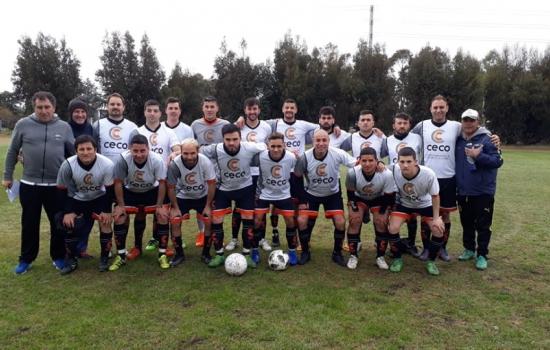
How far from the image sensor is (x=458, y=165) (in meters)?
5.68

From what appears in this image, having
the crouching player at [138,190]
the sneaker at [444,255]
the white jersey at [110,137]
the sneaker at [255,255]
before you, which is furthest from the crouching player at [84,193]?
the sneaker at [444,255]

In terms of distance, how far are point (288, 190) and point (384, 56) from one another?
3401cm

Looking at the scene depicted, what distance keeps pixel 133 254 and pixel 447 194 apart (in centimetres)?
447

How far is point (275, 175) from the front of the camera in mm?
5508

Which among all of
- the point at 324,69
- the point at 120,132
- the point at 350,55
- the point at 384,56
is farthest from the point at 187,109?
the point at 120,132

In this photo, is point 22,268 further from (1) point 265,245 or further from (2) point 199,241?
(1) point 265,245

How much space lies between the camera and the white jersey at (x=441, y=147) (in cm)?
572

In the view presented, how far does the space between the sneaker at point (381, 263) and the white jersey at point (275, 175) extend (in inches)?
58.5

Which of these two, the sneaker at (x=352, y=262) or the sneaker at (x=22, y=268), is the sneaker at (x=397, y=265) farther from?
the sneaker at (x=22, y=268)

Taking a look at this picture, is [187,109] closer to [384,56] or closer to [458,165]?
[384,56]

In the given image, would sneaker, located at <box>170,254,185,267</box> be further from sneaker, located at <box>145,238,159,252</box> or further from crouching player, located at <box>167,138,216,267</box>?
sneaker, located at <box>145,238,159,252</box>

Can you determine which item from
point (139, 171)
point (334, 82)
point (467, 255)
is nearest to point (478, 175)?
point (467, 255)

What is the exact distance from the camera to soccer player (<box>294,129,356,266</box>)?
5551 mm

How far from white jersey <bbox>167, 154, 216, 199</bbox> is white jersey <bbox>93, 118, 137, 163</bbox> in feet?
3.46
